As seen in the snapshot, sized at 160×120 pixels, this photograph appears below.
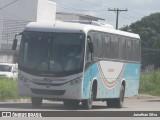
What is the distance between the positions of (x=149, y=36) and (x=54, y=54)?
8579 cm

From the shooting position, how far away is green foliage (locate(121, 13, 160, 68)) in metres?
105

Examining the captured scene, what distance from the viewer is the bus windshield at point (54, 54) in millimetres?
24438

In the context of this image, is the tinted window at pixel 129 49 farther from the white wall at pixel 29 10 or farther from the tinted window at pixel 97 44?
the white wall at pixel 29 10

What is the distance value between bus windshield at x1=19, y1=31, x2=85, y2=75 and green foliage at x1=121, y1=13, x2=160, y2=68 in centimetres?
7769

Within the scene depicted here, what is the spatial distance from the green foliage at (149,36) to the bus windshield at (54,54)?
3059 inches

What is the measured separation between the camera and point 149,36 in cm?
10931

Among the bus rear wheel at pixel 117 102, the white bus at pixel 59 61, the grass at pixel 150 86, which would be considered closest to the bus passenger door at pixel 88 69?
the white bus at pixel 59 61

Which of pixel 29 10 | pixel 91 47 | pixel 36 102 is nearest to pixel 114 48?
pixel 91 47

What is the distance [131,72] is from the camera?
103ft

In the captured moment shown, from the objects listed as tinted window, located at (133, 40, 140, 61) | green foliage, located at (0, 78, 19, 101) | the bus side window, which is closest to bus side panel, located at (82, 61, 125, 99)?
the bus side window

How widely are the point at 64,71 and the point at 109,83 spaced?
4386 mm

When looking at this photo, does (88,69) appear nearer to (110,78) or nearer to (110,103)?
(110,78)

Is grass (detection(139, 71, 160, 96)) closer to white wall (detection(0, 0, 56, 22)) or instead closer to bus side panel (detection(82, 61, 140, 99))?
bus side panel (detection(82, 61, 140, 99))

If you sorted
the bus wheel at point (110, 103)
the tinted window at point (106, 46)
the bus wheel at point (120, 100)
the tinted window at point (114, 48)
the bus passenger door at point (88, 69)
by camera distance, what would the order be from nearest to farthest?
the bus passenger door at point (88, 69) → the tinted window at point (106, 46) → the tinted window at point (114, 48) → the bus wheel at point (120, 100) → the bus wheel at point (110, 103)
